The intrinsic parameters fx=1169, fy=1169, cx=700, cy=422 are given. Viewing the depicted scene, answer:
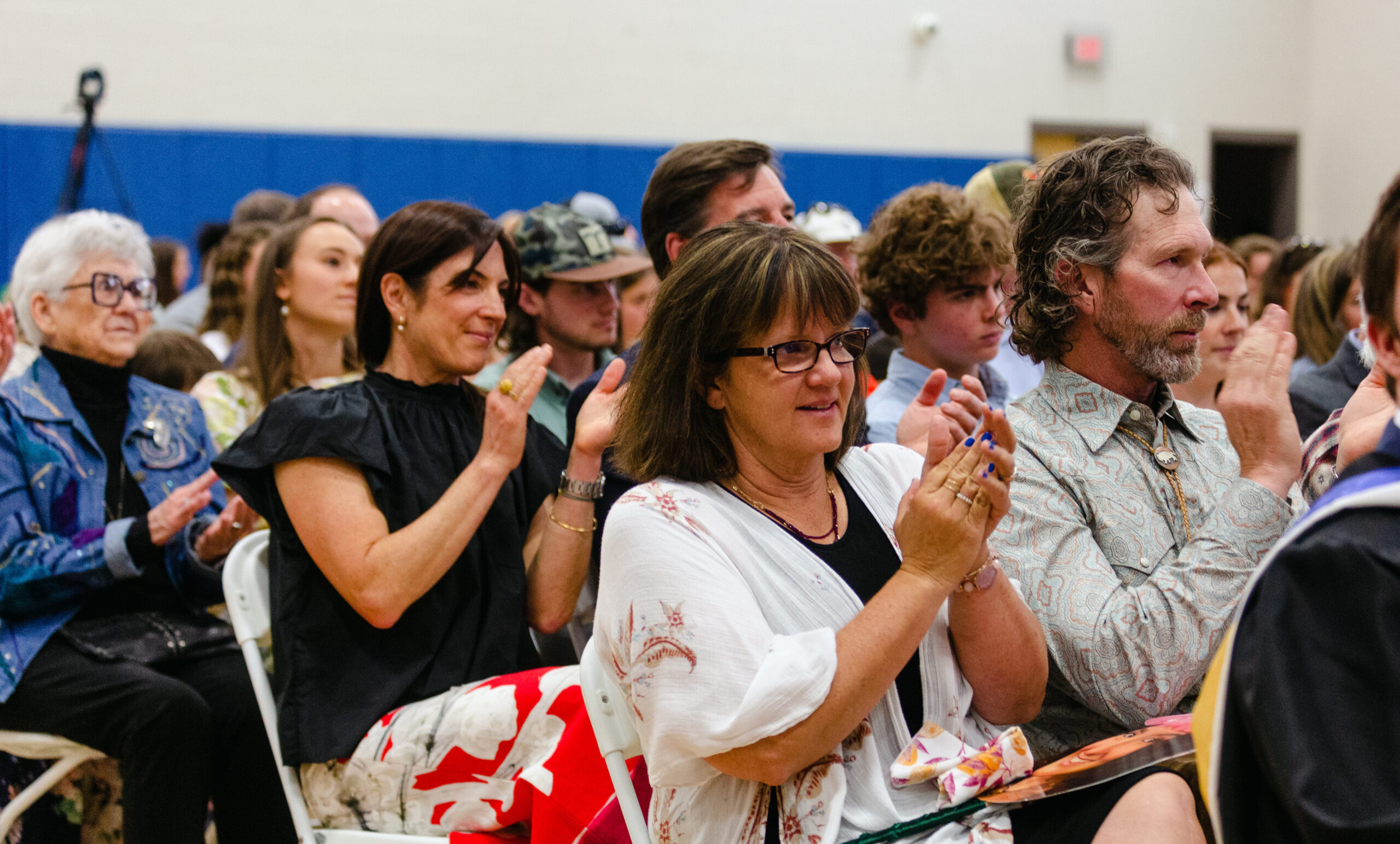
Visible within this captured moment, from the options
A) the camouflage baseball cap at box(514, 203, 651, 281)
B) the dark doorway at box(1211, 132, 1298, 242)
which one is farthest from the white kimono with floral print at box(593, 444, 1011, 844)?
the dark doorway at box(1211, 132, 1298, 242)

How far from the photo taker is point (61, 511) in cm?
234

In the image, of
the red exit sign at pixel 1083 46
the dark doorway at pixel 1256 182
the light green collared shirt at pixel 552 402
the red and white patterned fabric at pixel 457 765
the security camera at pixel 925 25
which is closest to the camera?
the red and white patterned fabric at pixel 457 765

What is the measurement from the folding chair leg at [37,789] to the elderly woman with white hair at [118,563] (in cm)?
6

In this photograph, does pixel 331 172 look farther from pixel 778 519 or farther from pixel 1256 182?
pixel 1256 182

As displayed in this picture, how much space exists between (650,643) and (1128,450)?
0.76 metres

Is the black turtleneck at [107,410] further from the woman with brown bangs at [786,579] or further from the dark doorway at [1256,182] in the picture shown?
the dark doorway at [1256,182]

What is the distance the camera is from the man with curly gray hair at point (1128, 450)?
1.43 m

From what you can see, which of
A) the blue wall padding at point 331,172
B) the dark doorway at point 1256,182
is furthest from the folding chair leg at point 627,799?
the dark doorway at point 1256,182

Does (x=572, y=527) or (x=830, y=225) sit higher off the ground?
(x=830, y=225)

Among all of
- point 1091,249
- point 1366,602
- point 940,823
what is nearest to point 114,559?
point 940,823

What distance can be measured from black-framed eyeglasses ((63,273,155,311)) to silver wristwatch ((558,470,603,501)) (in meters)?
1.22

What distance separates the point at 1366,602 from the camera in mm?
877

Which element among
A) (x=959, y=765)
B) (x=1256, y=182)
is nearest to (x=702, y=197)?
(x=959, y=765)

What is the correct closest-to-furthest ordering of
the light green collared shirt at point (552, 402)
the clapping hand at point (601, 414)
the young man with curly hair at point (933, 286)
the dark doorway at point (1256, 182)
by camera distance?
1. the clapping hand at point (601, 414)
2. the young man with curly hair at point (933, 286)
3. the light green collared shirt at point (552, 402)
4. the dark doorway at point (1256, 182)
